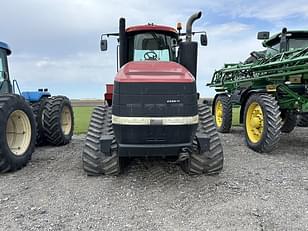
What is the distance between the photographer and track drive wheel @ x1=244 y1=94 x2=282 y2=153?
21.5 ft

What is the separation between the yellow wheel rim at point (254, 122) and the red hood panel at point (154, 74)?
10.7 ft

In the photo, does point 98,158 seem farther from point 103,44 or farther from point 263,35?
point 263,35

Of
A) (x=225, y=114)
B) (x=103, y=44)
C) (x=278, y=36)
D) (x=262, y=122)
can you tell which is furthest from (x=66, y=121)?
(x=278, y=36)

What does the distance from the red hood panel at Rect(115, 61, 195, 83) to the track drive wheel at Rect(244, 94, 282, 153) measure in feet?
9.10

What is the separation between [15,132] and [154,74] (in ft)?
9.63

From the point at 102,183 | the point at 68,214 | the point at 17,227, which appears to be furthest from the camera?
the point at 102,183

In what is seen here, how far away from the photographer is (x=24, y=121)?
5867 mm

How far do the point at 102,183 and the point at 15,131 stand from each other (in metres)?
2.16

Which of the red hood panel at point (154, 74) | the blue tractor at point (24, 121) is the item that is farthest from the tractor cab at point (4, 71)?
the red hood panel at point (154, 74)

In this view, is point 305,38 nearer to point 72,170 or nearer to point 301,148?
point 301,148

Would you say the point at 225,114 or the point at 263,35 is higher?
the point at 263,35

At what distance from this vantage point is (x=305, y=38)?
8.09m

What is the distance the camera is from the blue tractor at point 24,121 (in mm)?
5180

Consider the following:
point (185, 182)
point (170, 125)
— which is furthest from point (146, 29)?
point (185, 182)
